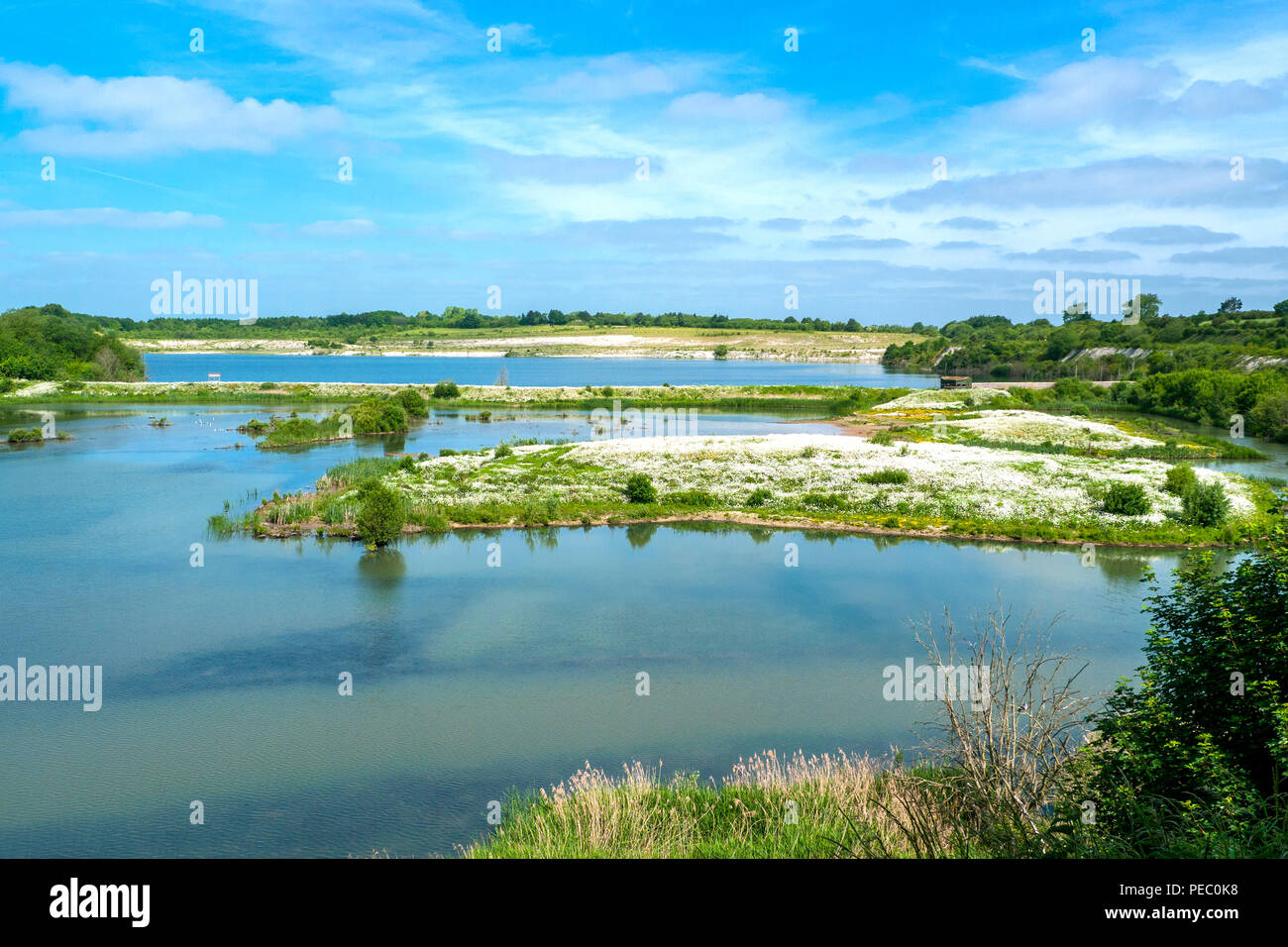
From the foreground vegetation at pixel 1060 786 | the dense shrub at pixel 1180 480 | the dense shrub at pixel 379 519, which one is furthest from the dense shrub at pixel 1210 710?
the dense shrub at pixel 1180 480

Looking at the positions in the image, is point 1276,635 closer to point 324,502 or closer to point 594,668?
point 594,668

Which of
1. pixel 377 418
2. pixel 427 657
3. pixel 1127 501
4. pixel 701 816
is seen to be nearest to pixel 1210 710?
pixel 701 816

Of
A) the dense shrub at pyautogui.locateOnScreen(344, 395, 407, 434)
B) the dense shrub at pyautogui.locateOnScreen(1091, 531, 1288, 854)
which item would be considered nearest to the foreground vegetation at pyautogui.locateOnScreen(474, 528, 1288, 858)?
the dense shrub at pyautogui.locateOnScreen(1091, 531, 1288, 854)

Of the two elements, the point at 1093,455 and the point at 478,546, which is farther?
the point at 1093,455

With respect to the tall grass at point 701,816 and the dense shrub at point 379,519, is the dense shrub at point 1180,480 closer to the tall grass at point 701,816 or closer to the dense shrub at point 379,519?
the tall grass at point 701,816

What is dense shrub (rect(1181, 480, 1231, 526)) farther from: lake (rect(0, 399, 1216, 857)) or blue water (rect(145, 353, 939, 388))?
blue water (rect(145, 353, 939, 388))
